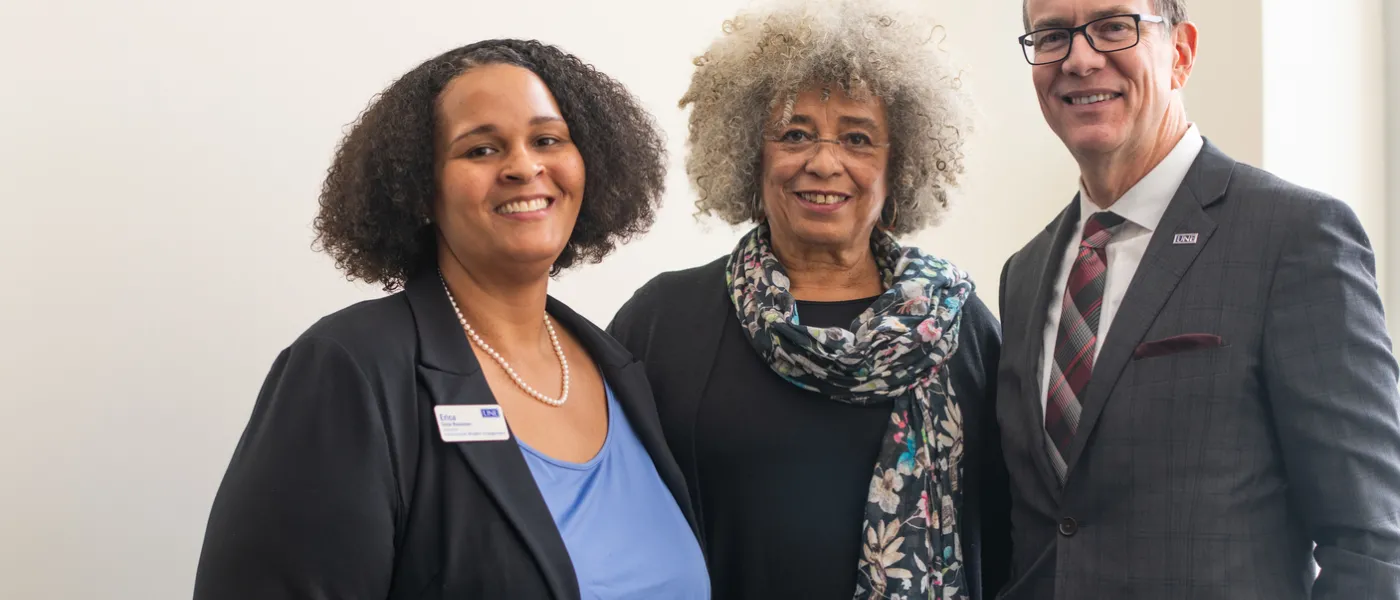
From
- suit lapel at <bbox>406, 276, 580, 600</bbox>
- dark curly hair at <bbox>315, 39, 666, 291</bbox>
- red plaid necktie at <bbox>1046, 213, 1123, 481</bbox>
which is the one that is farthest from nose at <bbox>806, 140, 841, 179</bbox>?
suit lapel at <bbox>406, 276, 580, 600</bbox>

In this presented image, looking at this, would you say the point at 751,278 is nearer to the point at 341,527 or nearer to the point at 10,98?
the point at 341,527

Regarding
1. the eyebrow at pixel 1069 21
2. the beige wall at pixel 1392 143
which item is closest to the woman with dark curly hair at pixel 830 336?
the eyebrow at pixel 1069 21

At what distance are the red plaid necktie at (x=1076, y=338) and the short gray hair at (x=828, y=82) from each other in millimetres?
576

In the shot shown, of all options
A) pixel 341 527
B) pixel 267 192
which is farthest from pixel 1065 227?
pixel 267 192

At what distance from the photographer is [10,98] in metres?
2.03

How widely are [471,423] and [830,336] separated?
2.67 feet

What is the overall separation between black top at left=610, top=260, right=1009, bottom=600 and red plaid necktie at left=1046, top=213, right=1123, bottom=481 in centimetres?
36

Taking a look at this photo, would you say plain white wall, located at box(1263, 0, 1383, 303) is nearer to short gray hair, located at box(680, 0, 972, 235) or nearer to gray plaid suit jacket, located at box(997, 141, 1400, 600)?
short gray hair, located at box(680, 0, 972, 235)

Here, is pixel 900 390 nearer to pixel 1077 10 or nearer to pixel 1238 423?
pixel 1238 423

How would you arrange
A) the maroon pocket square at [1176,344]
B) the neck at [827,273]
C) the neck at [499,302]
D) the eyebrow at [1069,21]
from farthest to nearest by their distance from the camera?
the neck at [827,273]
the eyebrow at [1069,21]
the neck at [499,302]
the maroon pocket square at [1176,344]

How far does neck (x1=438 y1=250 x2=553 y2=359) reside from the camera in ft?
6.06

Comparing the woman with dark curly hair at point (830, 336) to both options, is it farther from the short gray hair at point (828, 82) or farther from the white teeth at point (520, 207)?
the white teeth at point (520, 207)

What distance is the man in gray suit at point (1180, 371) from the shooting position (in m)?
1.62

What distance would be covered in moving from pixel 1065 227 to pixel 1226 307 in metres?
0.45
